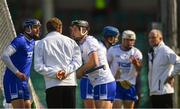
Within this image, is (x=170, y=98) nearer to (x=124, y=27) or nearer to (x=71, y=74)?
(x=71, y=74)

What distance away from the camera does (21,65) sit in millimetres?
13164

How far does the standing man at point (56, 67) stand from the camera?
12.2 metres

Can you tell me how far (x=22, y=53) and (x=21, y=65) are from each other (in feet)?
0.64

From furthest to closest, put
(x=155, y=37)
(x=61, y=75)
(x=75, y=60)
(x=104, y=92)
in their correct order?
(x=155, y=37) < (x=104, y=92) < (x=75, y=60) < (x=61, y=75)

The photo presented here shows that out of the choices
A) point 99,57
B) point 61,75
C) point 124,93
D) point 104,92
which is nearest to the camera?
point 61,75

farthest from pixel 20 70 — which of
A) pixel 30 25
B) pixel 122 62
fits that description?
pixel 122 62

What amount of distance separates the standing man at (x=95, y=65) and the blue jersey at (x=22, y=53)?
71 centimetres

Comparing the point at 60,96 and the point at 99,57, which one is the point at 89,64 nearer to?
the point at 99,57

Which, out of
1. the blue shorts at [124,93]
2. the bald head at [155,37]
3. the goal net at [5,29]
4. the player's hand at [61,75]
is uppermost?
the goal net at [5,29]

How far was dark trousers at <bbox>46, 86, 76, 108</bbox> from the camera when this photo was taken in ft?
39.9

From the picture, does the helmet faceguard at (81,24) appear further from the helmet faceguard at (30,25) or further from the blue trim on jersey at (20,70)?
the blue trim on jersey at (20,70)

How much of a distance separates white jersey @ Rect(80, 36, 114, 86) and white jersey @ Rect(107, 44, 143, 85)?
1519 millimetres

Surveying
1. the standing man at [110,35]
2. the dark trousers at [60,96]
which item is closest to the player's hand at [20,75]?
the dark trousers at [60,96]

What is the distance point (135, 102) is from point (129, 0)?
85.9 feet
